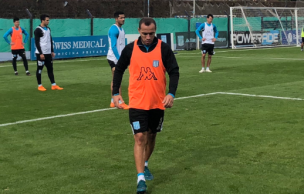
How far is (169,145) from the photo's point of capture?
7.55 metres

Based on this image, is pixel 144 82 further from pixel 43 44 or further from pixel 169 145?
pixel 43 44

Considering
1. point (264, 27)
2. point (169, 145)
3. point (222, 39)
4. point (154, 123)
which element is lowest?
point (169, 145)

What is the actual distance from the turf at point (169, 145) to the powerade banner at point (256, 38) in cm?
2024

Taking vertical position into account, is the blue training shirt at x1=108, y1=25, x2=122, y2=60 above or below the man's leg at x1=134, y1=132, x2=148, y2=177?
above

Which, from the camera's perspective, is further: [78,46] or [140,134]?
[78,46]

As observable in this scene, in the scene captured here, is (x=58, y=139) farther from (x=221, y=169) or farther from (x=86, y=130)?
(x=221, y=169)

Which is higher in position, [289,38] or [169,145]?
[289,38]

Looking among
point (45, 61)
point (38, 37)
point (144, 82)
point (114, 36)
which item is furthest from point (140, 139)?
point (45, 61)

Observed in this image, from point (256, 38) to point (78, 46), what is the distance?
13.6 metres

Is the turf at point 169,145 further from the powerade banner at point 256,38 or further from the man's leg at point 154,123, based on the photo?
the powerade banner at point 256,38

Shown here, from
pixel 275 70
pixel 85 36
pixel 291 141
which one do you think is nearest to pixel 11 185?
pixel 291 141

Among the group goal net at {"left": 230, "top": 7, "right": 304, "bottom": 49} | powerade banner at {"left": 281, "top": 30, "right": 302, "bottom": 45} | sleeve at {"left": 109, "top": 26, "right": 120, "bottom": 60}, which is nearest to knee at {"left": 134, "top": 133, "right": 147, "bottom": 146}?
sleeve at {"left": 109, "top": 26, "right": 120, "bottom": 60}

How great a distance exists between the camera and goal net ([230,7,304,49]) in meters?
33.8

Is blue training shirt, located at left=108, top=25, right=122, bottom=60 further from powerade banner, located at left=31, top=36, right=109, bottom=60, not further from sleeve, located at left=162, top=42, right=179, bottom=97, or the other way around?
powerade banner, located at left=31, top=36, right=109, bottom=60
